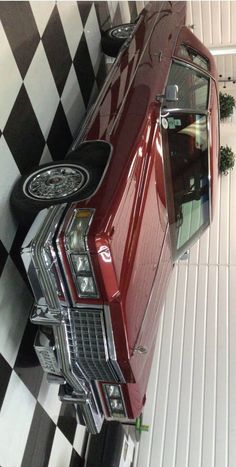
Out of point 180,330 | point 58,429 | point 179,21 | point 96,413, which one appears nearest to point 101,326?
point 96,413

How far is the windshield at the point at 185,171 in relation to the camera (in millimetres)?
1982

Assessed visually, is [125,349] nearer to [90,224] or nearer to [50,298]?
[50,298]

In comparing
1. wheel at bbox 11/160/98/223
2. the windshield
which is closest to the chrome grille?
wheel at bbox 11/160/98/223

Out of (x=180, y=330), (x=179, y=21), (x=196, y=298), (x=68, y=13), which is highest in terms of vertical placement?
(x=179, y=21)

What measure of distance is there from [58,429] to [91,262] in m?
1.16

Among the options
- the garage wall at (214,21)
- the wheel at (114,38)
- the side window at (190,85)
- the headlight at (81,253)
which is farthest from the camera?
the garage wall at (214,21)

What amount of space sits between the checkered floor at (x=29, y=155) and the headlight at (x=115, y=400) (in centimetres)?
37

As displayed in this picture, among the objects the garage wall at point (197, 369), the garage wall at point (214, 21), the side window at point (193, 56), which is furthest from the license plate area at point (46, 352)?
the garage wall at point (214, 21)

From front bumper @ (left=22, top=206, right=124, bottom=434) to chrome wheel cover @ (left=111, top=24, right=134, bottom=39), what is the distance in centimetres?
189

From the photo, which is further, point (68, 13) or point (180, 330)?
point (180, 330)

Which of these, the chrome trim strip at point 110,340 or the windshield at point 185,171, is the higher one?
the windshield at point 185,171

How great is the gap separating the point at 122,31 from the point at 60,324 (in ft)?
7.48

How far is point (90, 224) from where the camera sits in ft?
4.87

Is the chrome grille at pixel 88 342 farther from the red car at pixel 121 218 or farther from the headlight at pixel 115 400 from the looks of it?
the headlight at pixel 115 400
